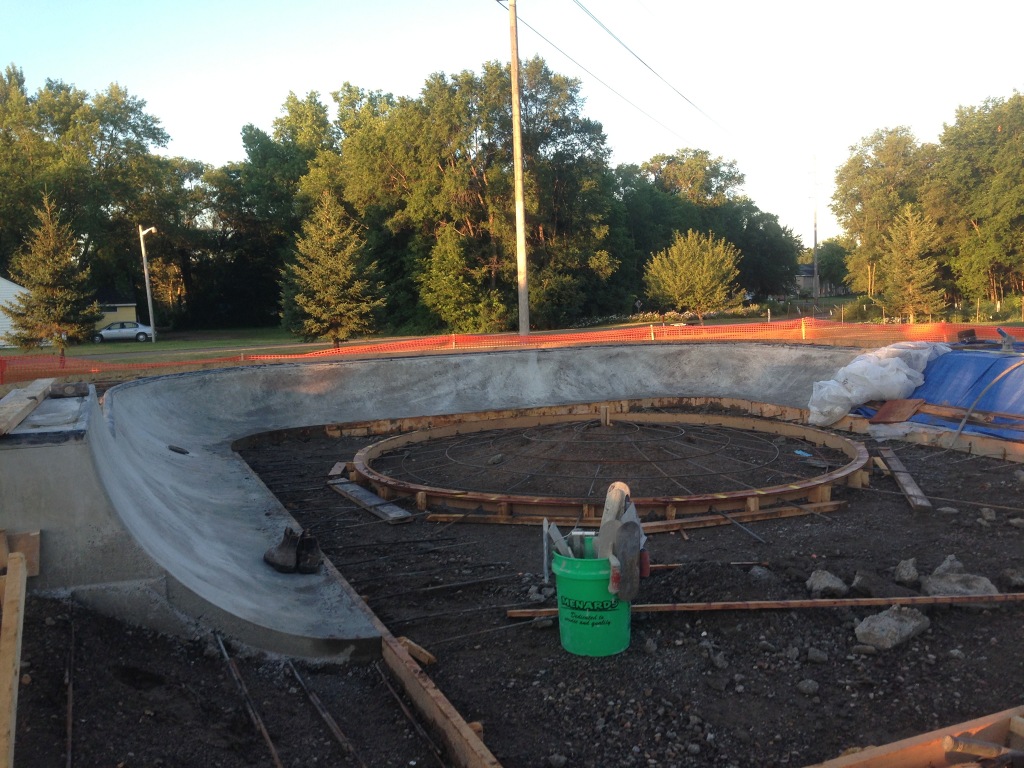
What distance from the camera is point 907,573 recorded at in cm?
691

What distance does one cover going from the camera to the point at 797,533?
8867 mm

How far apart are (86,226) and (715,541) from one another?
180 ft

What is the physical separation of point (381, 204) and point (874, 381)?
38.1 meters

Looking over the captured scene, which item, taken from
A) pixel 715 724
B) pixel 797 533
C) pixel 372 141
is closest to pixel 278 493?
pixel 797 533

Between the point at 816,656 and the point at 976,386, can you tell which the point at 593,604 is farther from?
the point at 976,386

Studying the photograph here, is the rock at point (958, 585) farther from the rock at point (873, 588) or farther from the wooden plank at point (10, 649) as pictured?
the wooden plank at point (10, 649)

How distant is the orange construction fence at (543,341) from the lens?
20109 mm

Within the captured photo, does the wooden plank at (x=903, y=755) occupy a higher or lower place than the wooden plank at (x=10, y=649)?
lower

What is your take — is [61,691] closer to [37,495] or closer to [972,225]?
[37,495]

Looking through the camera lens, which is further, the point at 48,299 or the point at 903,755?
the point at 48,299

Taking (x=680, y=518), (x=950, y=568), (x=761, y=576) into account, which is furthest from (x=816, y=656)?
(x=680, y=518)

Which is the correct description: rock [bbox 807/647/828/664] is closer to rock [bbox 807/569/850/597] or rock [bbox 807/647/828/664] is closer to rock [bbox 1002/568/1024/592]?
rock [bbox 807/569/850/597]

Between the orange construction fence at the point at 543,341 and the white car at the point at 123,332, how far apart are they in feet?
78.7

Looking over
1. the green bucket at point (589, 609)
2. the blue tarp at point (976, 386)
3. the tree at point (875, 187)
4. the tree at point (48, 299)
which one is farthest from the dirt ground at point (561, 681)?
the tree at point (875, 187)
